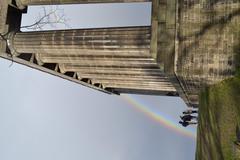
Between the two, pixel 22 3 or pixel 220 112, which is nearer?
pixel 220 112

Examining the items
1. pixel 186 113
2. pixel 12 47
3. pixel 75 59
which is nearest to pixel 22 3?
pixel 12 47

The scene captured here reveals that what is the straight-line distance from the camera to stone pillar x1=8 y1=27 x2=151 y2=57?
21778mm

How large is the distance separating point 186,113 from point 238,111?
85.0 ft

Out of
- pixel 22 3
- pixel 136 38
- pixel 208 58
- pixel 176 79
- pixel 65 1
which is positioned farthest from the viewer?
pixel 22 3

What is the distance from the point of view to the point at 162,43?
19672mm

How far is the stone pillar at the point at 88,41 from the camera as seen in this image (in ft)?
71.5

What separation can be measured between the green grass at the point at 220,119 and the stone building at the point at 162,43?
563 mm

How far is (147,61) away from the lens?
2666cm

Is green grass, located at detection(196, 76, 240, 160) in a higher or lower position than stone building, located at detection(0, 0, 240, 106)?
lower

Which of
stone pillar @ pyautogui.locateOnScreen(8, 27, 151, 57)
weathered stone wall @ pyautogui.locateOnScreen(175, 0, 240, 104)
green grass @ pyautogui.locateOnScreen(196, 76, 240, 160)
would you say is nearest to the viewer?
green grass @ pyautogui.locateOnScreen(196, 76, 240, 160)

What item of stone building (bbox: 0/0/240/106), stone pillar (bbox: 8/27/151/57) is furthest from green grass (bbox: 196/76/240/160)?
stone pillar (bbox: 8/27/151/57)

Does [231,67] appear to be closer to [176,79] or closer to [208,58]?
[208,58]

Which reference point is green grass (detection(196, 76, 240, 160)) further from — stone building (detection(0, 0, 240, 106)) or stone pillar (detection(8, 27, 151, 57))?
stone pillar (detection(8, 27, 151, 57))

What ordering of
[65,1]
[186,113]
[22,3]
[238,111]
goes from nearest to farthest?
[238,111] < [65,1] < [22,3] < [186,113]
